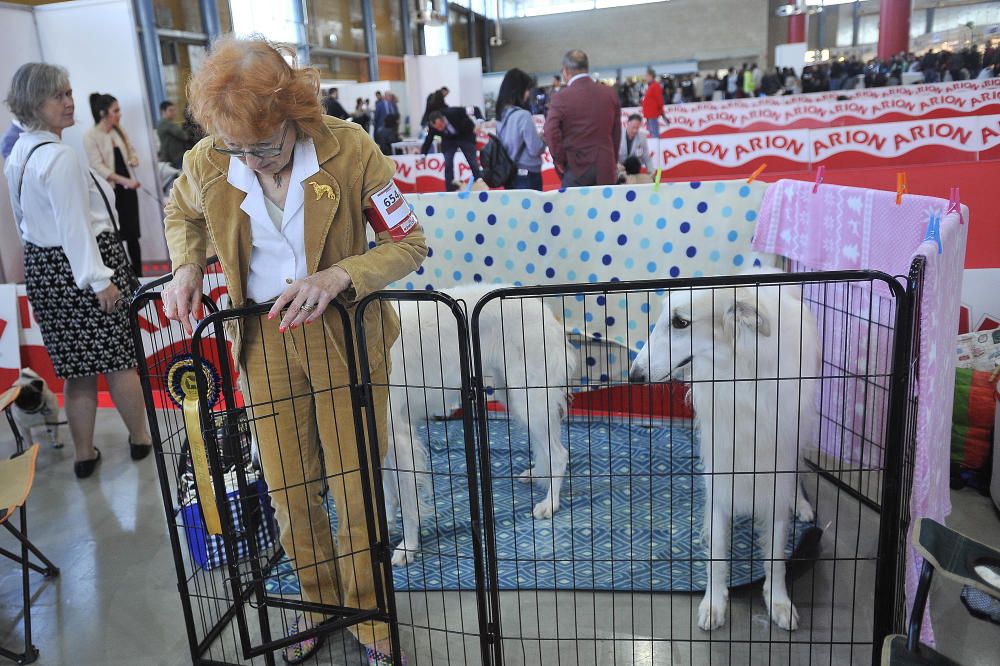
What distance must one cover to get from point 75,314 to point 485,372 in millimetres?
1975

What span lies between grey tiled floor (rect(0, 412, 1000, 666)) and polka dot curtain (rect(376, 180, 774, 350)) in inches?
48.3

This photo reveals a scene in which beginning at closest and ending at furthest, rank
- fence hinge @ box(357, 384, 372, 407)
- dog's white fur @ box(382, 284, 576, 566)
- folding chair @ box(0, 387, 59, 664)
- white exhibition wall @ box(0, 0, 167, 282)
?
1. fence hinge @ box(357, 384, 372, 407)
2. folding chair @ box(0, 387, 59, 664)
3. dog's white fur @ box(382, 284, 576, 566)
4. white exhibition wall @ box(0, 0, 167, 282)

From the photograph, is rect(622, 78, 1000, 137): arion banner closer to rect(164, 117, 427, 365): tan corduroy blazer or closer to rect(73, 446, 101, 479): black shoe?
rect(164, 117, 427, 365): tan corduroy blazer

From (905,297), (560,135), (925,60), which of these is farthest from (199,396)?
(925,60)

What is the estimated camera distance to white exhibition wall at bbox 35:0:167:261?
6297 mm

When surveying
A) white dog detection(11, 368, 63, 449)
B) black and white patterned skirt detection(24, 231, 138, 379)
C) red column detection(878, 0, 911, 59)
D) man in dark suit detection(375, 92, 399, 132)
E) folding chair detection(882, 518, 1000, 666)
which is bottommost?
white dog detection(11, 368, 63, 449)

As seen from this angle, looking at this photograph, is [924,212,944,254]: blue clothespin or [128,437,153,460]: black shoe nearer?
[924,212,944,254]: blue clothespin

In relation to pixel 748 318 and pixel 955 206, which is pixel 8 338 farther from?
pixel 955 206

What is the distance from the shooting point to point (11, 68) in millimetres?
6078

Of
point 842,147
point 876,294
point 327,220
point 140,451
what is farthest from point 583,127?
point 327,220

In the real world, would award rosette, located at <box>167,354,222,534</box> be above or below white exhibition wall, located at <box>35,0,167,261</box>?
below

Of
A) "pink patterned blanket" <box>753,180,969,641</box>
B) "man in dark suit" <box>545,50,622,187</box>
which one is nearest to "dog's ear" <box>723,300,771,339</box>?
"pink patterned blanket" <box>753,180,969,641</box>

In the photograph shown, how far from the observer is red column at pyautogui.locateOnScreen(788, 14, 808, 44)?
26.4 meters

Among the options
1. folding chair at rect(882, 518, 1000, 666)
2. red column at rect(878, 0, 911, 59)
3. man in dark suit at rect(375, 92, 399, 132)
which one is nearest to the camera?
folding chair at rect(882, 518, 1000, 666)
